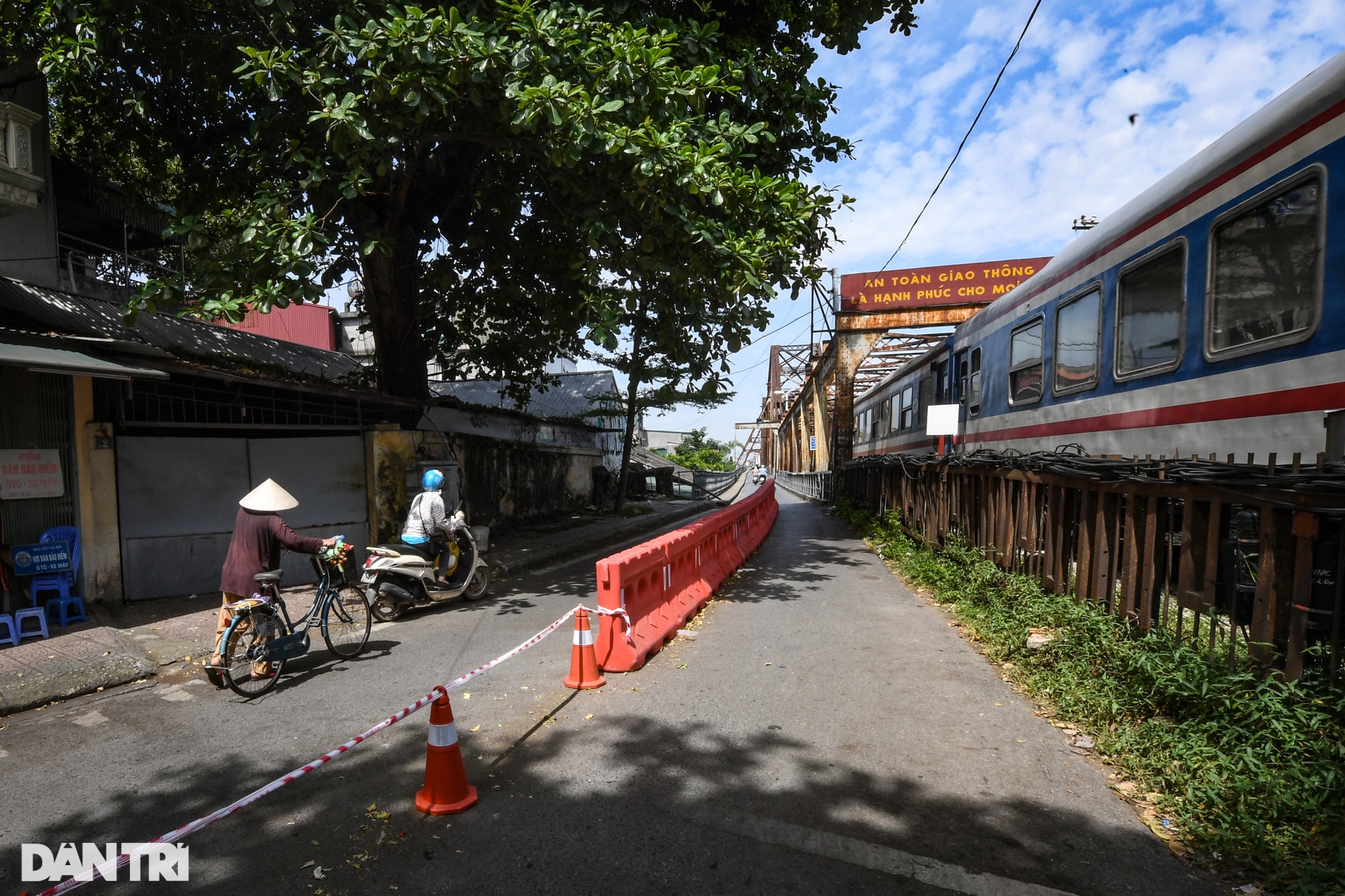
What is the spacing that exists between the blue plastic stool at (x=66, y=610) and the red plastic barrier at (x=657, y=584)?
5689 millimetres

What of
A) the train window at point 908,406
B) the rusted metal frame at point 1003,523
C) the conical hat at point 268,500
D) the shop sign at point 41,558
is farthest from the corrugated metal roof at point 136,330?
the train window at point 908,406

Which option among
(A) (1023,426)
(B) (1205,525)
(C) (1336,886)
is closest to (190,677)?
(C) (1336,886)

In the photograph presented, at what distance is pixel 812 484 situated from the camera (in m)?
35.6

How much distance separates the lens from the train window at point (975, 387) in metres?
11.6

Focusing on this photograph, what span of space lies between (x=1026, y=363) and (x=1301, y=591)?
21.0 feet

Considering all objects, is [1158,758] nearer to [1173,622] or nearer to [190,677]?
[1173,622]

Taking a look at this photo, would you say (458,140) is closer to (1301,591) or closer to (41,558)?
(41,558)

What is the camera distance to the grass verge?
2908 mm

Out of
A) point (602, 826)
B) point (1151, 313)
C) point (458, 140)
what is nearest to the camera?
point (602, 826)

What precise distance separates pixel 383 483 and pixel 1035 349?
9.40m

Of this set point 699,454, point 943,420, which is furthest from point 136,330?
point 699,454

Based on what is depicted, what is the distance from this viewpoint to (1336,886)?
8.48 feet

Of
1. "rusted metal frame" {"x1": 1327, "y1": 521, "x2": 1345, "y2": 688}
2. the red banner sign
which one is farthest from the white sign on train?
the red banner sign

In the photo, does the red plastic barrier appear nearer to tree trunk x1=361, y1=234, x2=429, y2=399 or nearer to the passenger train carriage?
the passenger train carriage
